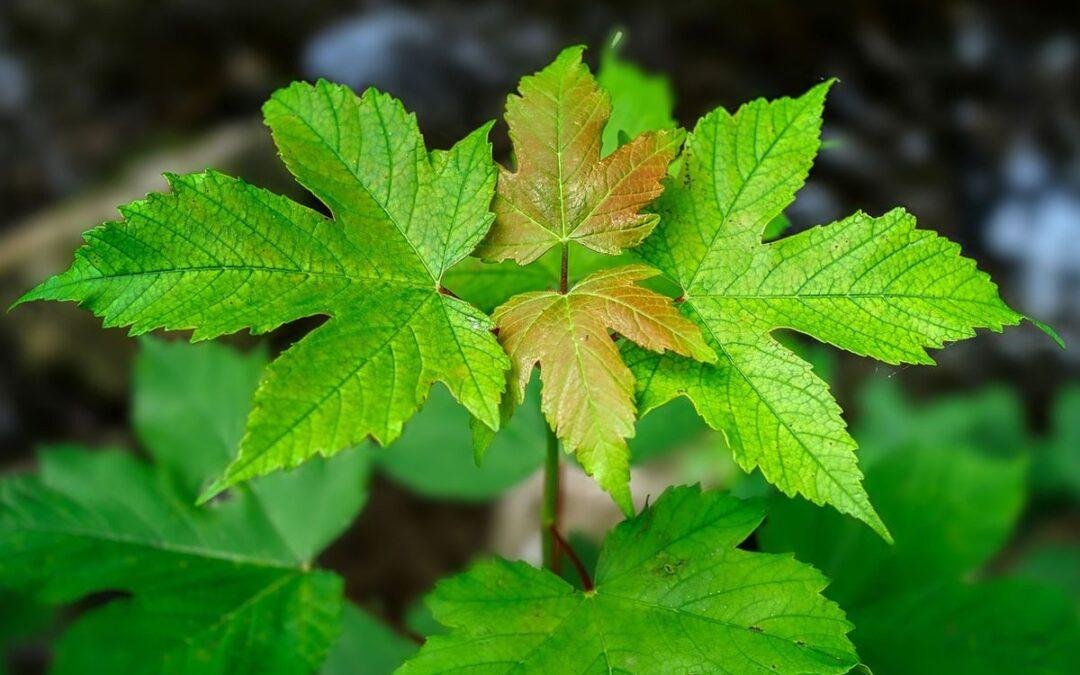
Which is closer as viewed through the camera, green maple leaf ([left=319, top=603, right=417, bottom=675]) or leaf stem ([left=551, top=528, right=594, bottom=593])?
leaf stem ([left=551, top=528, right=594, bottom=593])

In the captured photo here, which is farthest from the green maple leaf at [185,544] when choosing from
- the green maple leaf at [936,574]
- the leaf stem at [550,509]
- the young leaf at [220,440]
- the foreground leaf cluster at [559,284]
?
the green maple leaf at [936,574]

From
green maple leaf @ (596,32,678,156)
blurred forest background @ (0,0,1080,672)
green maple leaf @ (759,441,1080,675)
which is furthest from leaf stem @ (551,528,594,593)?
blurred forest background @ (0,0,1080,672)

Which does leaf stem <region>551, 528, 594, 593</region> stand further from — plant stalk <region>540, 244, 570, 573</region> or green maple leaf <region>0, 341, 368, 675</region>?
green maple leaf <region>0, 341, 368, 675</region>

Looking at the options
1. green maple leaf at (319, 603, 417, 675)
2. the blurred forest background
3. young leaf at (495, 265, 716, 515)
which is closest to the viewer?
young leaf at (495, 265, 716, 515)

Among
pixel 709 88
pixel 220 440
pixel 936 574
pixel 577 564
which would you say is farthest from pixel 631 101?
pixel 709 88

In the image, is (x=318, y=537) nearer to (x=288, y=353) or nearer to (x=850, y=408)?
(x=288, y=353)

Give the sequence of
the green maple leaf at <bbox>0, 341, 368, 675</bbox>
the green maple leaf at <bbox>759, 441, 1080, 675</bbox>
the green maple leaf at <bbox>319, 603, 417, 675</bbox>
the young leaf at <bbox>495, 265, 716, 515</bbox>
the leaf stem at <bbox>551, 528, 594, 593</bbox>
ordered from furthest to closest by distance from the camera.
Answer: the green maple leaf at <bbox>319, 603, 417, 675</bbox> < the green maple leaf at <bbox>759, 441, 1080, 675</bbox> < the green maple leaf at <bbox>0, 341, 368, 675</bbox> < the leaf stem at <bbox>551, 528, 594, 593</bbox> < the young leaf at <bbox>495, 265, 716, 515</bbox>

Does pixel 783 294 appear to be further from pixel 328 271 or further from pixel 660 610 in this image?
pixel 328 271
